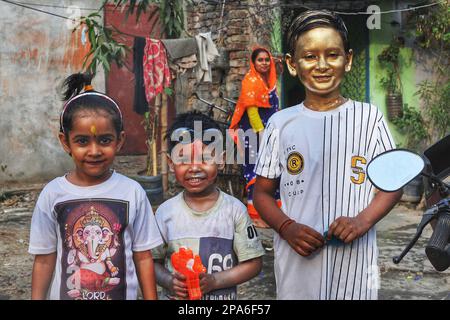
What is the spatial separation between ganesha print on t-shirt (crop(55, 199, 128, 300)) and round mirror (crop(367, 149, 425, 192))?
0.93 metres

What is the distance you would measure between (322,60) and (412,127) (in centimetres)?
600

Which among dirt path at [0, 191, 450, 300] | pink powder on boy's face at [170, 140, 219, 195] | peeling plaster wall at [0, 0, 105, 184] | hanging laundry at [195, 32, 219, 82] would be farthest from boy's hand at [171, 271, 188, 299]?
peeling plaster wall at [0, 0, 105, 184]

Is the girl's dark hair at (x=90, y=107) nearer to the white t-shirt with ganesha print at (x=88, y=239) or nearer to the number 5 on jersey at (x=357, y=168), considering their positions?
the white t-shirt with ganesha print at (x=88, y=239)

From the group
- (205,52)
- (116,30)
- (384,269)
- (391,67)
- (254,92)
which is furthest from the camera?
(391,67)

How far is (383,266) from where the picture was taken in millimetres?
4793

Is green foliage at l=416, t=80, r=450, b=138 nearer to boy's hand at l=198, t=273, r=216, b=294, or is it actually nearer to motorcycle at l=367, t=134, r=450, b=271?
boy's hand at l=198, t=273, r=216, b=294

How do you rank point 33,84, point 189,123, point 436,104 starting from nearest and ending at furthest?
point 189,123 → point 436,104 → point 33,84

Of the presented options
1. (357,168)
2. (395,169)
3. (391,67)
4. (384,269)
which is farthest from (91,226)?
(391,67)

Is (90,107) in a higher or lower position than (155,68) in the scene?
lower

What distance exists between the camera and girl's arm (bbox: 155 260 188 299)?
208 cm

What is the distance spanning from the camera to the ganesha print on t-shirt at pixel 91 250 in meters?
2.07

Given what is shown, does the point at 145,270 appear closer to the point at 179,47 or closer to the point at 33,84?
the point at 179,47

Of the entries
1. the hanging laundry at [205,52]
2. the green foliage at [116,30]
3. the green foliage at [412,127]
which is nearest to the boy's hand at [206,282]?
the green foliage at [116,30]

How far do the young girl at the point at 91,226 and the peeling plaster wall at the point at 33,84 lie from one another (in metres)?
6.82
